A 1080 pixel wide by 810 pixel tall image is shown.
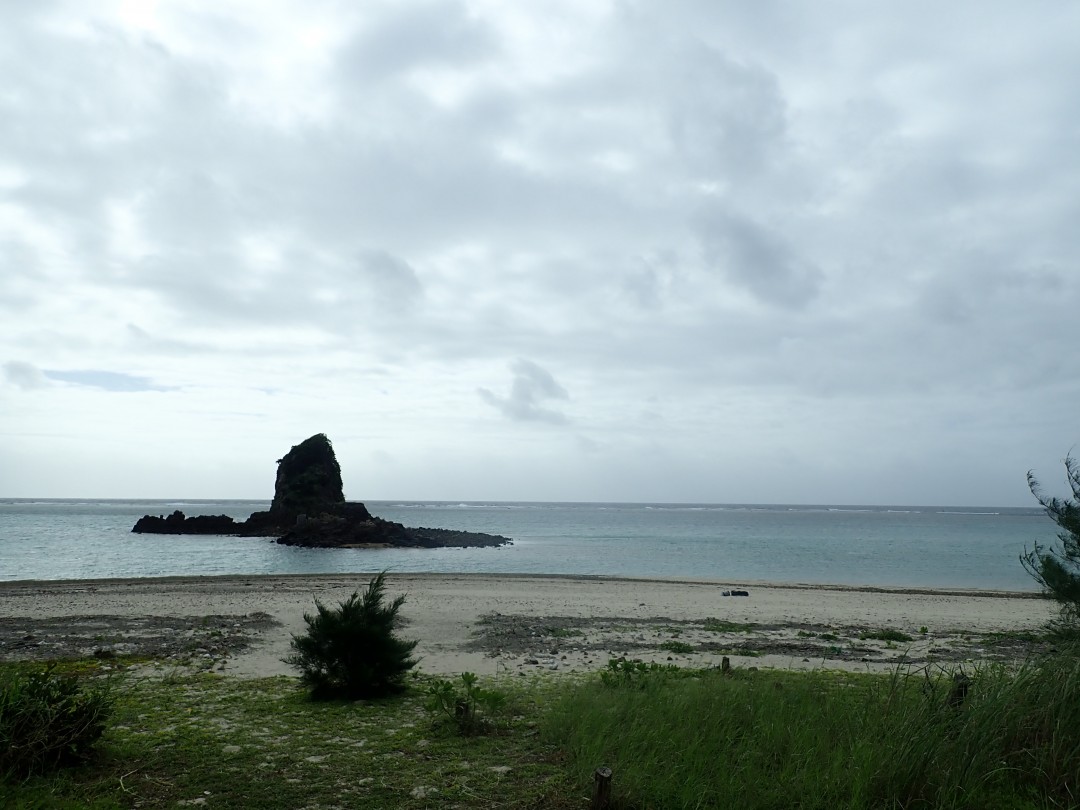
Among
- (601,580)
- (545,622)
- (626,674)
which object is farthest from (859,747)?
(601,580)

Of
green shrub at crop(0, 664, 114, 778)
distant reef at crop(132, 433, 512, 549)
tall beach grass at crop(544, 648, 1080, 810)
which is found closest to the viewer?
tall beach grass at crop(544, 648, 1080, 810)

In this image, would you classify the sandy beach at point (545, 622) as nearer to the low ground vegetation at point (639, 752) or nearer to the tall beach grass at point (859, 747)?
the low ground vegetation at point (639, 752)

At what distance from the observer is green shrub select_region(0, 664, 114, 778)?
21.6ft

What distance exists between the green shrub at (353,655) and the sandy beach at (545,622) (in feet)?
8.70

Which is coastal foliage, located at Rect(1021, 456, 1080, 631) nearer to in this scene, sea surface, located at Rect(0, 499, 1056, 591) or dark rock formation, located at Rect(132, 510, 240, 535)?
sea surface, located at Rect(0, 499, 1056, 591)

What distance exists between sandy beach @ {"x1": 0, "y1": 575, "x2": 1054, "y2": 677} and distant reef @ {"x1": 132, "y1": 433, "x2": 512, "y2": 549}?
4137cm

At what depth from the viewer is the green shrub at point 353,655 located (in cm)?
1079

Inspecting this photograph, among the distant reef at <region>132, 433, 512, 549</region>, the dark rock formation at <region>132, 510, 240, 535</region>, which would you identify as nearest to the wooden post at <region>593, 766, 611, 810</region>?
the distant reef at <region>132, 433, 512, 549</region>

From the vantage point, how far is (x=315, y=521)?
269 feet

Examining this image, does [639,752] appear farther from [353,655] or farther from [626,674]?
[353,655]

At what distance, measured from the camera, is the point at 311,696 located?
10719mm

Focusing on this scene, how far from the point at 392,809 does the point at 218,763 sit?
7.69 ft

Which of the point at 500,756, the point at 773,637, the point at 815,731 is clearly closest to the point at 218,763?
the point at 500,756

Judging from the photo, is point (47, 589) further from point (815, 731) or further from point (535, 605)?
point (815, 731)
